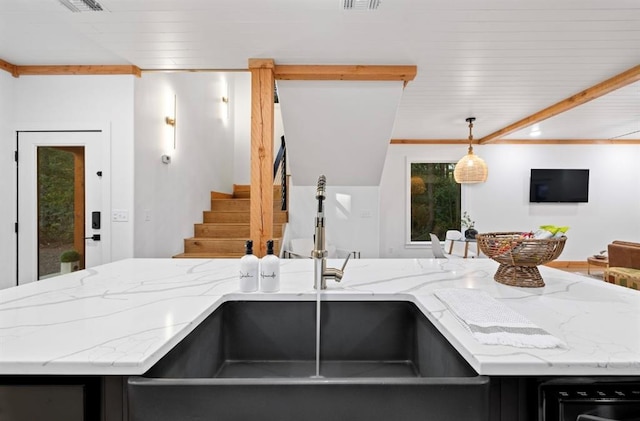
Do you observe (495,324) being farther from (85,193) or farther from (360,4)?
(85,193)

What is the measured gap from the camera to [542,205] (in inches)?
271

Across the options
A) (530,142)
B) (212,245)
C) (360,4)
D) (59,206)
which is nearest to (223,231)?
(212,245)

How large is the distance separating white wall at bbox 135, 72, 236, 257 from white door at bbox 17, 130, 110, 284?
0.31 meters

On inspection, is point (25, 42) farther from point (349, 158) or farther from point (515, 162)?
point (515, 162)

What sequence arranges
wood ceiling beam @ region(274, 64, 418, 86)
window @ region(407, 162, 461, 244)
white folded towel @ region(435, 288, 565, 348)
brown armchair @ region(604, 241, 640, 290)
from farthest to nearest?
window @ region(407, 162, 461, 244) < brown armchair @ region(604, 241, 640, 290) < wood ceiling beam @ region(274, 64, 418, 86) < white folded towel @ region(435, 288, 565, 348)

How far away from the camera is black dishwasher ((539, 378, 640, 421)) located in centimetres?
66

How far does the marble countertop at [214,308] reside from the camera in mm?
681

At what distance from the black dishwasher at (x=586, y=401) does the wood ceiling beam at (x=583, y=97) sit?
372 centimetres

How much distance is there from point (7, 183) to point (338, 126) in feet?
10.9

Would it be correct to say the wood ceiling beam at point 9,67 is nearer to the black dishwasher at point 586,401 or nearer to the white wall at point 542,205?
the black dishwasher at point 586,401

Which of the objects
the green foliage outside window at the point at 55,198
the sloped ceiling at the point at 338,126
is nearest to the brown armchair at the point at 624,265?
the sloped ceiling at the point at 338,126

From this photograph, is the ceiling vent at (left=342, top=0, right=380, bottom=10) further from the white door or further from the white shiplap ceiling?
the white door

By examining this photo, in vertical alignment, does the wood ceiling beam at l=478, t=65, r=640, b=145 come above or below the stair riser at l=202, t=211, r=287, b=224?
above

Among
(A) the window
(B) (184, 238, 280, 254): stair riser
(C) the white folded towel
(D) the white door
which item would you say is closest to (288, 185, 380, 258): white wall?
(B) (184, 238, 280, 254): stair riser
